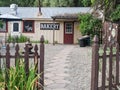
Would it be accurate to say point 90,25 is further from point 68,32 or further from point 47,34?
point 47,34

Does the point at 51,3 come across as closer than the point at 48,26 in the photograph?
No

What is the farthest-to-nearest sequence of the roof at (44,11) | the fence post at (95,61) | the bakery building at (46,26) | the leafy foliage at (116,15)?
the roof at (44,11) < the bakery building at (46,26) < the leafy foliage at (116,15) < the fence post at (95,61)

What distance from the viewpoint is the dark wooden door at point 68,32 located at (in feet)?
107

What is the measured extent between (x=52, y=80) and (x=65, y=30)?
22480mm

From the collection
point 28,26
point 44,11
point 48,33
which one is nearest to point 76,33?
point 48,33

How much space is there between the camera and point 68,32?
32.8 m

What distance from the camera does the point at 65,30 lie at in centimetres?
3284

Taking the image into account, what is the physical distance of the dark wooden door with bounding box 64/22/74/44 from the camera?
32.7 metres

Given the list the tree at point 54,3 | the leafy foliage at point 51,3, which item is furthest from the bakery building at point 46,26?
the tree at point 54,3

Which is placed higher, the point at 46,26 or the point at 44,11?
the point at 44,11

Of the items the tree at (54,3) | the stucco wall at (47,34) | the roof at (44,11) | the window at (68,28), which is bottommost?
the stucco wall at (47,34)

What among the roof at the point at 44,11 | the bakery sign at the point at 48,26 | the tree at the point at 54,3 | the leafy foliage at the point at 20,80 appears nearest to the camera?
the leafy foliage at the point at 20,80

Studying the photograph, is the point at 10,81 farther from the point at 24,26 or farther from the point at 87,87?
the point at 24,26

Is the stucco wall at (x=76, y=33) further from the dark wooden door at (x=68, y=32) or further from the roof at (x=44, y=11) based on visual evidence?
the roof at (x=44, y=11)
